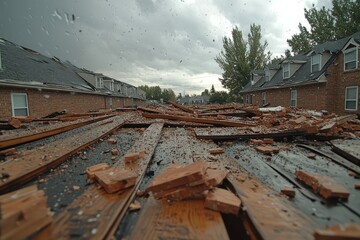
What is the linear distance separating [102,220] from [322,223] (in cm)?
130

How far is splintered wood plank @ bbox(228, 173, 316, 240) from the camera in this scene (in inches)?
Answer: 39.0

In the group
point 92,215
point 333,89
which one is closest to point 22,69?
point 92,215

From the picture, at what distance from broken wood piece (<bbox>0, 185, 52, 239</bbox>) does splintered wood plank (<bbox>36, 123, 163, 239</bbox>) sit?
7 cm

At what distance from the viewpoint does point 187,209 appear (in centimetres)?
123

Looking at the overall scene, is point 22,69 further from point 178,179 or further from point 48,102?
point 178,179

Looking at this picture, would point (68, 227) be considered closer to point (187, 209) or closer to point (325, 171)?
point (187, 209)

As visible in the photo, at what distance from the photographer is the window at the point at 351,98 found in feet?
43.9

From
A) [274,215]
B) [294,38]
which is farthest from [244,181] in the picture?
[294,38]

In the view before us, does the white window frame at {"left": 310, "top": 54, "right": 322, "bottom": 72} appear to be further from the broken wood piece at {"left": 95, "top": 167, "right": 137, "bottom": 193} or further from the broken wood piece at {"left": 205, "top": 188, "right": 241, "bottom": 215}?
the broken wood piece at {"left": 95, "top": 167, "right": 137, "bottom": 193}

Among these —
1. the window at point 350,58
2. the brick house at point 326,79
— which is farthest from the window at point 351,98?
the window at point 350,58

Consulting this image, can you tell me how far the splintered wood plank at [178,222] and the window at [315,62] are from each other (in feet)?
64.8

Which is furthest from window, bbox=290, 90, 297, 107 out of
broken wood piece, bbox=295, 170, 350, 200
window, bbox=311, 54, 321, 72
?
broken wood piece, bbox=295, 170, 350, 200

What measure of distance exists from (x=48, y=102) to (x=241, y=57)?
2829 centimetres

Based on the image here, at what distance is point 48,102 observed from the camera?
13.7 metres
